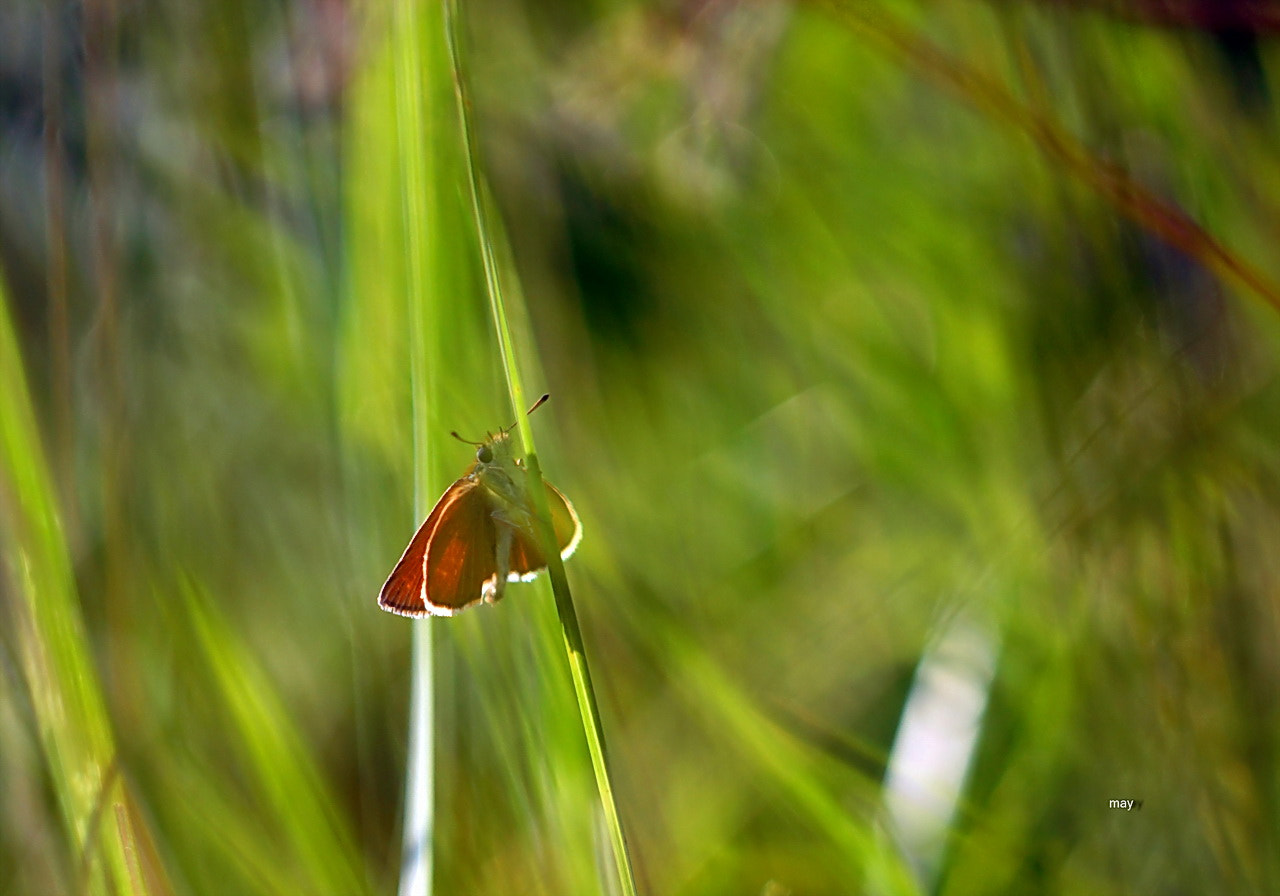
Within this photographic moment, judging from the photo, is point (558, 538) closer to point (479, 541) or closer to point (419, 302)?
point (479, 541)

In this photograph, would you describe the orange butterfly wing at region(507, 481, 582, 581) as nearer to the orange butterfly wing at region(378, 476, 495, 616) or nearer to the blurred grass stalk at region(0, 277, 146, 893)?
the orange butterfly wing at region(378, 476, 495, 616)

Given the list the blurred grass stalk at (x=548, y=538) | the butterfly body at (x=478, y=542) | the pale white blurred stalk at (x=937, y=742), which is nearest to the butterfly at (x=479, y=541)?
the butterfly body at (x=478, y=542)

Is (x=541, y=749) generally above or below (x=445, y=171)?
below

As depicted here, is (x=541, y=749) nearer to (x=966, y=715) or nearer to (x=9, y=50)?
(x=966, y=715)

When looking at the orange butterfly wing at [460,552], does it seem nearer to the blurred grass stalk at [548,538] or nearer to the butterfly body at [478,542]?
the butterfly body at [478,542]

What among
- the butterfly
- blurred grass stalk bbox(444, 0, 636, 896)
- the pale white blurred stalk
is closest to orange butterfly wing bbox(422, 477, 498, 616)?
the butterfly

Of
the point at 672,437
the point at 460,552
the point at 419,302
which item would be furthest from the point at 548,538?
the point at 672,437

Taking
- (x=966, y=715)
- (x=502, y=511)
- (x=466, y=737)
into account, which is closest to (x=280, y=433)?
(x=502, y=511)
